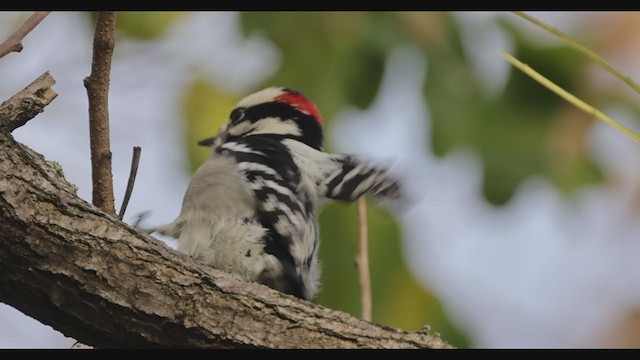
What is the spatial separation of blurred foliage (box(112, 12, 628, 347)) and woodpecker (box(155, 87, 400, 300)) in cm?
41

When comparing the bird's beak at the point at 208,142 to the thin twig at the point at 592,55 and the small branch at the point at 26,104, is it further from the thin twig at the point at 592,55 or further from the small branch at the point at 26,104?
the thin twig at the point at 592,55

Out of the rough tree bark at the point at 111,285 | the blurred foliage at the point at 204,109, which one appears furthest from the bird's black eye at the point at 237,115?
the rough tree bark at the point at 111,285

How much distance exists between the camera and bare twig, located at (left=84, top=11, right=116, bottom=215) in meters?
2.41

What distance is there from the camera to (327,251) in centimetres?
365

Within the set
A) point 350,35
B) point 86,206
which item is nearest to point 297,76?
point 350,35

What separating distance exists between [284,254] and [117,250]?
780 millimetres

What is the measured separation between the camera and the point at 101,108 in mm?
2438

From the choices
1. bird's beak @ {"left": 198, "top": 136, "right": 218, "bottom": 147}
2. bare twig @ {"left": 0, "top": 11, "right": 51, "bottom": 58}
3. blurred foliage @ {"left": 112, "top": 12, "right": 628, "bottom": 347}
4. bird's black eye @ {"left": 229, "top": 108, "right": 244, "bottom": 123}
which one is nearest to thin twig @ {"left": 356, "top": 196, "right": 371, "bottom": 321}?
blurred foliage @ {"left": 112, "top": 12, "right": 628, "bottom": 347}

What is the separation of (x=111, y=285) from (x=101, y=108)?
56 centimetres

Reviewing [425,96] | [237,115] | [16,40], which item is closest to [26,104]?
[16,40]

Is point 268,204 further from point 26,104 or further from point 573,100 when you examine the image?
point 573,100

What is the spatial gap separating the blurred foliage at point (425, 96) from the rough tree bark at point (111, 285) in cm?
137

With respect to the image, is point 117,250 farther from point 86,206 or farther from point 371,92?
point 371,92

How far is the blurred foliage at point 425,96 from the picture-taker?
11.9 ft
